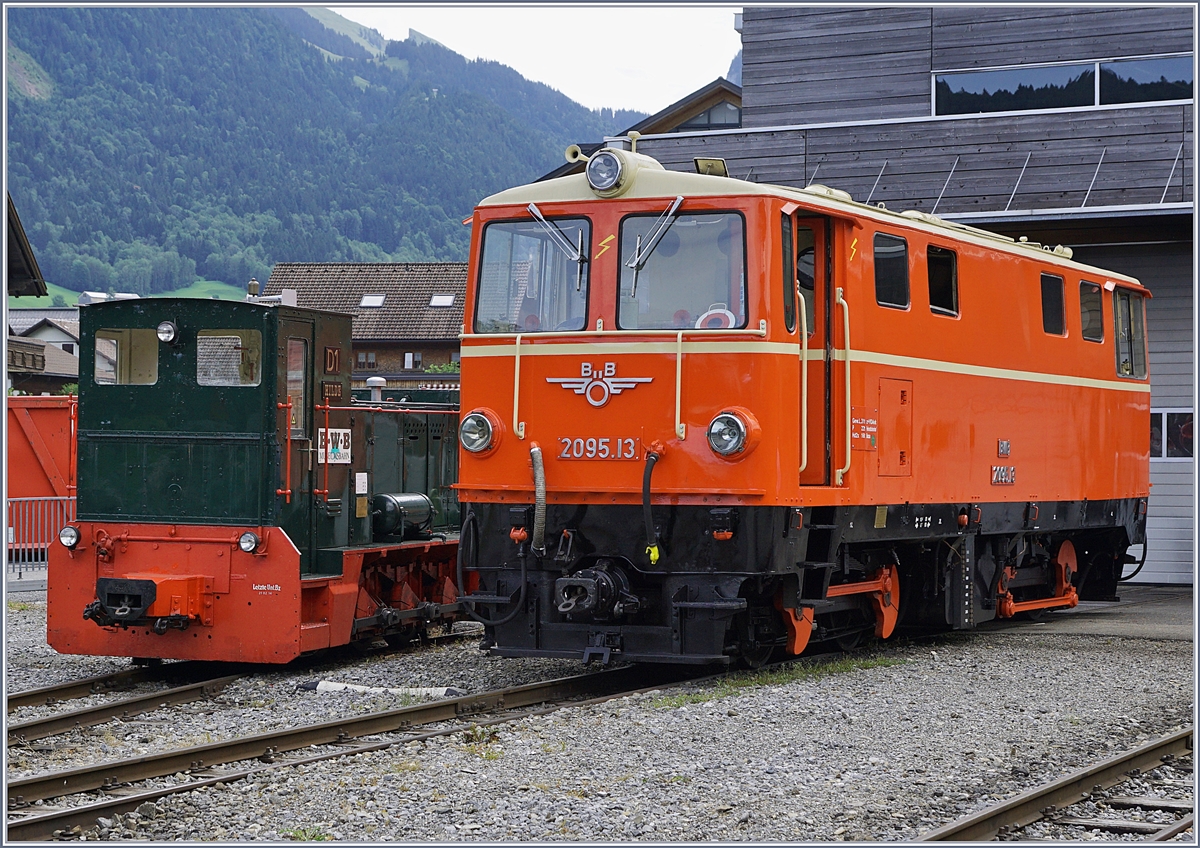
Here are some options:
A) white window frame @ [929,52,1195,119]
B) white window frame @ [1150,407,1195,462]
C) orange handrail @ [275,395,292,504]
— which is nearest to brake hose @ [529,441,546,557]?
orange handrail @ [275,395,292,504]

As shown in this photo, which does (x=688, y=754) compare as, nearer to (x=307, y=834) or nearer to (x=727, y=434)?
(x=307, y=834)

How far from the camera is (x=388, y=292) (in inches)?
2475

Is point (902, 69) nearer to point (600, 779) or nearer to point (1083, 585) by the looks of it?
point (1083, 585)

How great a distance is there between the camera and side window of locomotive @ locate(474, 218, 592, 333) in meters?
10.1

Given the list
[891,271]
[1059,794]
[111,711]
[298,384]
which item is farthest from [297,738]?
[891,271]

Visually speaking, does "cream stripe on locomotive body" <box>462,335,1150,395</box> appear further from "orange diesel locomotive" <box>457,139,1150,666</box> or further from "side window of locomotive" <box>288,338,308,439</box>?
"side window of locomotive" <box>288,338,308,439</box>

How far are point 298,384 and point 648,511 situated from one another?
11.2 feet

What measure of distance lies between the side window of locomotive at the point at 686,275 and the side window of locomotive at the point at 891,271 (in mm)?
1569

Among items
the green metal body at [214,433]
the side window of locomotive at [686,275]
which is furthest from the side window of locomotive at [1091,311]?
the green metal body at [214,433]

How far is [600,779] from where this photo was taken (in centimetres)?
716

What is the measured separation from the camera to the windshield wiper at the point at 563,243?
10055 mm

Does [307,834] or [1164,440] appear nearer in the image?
[307,834]

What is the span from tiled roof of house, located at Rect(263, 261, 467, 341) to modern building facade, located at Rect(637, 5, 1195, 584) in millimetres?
40075

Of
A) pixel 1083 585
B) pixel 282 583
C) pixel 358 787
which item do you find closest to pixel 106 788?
pixel 358 787
